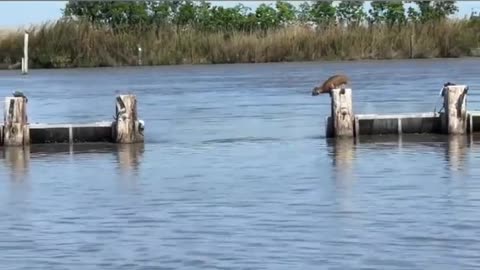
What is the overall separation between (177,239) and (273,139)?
28.4 ft

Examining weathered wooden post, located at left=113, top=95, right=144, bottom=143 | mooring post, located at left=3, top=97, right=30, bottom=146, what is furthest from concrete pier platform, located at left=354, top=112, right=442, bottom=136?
mooring post, located at left=3, top=97, right=30, bottom=146

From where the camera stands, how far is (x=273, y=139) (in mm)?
20359

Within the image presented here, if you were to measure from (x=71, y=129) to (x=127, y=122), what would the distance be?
101cm

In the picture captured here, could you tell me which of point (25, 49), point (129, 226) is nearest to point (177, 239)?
point (129, 226)

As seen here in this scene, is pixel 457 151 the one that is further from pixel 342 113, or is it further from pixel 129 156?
pixel 129 156

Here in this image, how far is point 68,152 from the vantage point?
19.4 meters

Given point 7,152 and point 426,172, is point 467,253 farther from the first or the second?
point 7,152

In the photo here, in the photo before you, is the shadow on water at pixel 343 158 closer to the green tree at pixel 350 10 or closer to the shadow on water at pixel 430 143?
the shadow on water at pixel 430 143

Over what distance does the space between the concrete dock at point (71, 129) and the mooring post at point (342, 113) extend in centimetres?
293

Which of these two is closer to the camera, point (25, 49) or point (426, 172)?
point (426, 172)

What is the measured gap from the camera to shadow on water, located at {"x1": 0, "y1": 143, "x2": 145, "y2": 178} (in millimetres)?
17667

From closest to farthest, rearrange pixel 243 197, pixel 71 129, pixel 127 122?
pixel 243 197 < pixel 127 122 < pixel 71 129

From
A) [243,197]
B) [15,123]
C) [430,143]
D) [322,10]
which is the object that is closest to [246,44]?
[322,10]

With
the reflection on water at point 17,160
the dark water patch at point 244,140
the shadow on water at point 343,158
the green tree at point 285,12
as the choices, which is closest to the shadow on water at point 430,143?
the shadow on water at point 343,158
